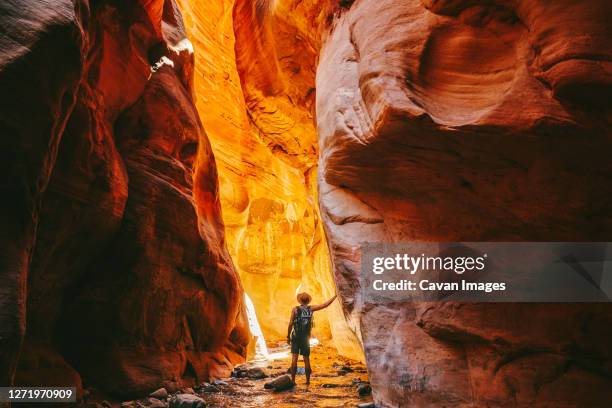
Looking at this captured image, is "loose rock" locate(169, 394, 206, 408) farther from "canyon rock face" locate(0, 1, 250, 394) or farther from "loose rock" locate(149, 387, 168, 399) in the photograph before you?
"canyon rock face" locate(0, 1, 250, 394)

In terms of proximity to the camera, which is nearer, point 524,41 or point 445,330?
point 524,41

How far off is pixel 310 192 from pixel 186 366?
7.42m

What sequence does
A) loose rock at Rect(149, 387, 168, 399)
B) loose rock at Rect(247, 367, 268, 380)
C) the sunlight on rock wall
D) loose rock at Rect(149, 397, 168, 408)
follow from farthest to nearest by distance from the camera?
the sunlight on rock wall
loose rock at Rect(247, 367, 268, 380)
loose rock at Rect(149, 387, 168, 399)
loose rock at Rect(149, 397, 168, 408)

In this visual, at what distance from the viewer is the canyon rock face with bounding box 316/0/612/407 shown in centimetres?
334


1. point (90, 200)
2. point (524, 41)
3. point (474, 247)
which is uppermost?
point (524, 41)

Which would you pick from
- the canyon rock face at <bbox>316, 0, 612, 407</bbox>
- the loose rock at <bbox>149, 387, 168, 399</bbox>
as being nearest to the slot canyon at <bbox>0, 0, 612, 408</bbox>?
the canyon rock face at <bbox>316, 0, 612, 407</bbox>

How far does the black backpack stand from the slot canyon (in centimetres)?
136

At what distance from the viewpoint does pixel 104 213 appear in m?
5.45

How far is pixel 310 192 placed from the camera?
42.4 feet

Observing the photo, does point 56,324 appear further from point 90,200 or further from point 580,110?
point 580,110

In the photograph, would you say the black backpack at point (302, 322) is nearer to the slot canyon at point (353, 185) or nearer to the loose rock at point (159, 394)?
the slot canyon at point (353, 185)

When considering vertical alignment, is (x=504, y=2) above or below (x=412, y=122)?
above

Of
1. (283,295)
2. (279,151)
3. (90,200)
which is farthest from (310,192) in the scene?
(283,295)

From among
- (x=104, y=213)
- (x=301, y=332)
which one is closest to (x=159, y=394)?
(x=301, y=332)
